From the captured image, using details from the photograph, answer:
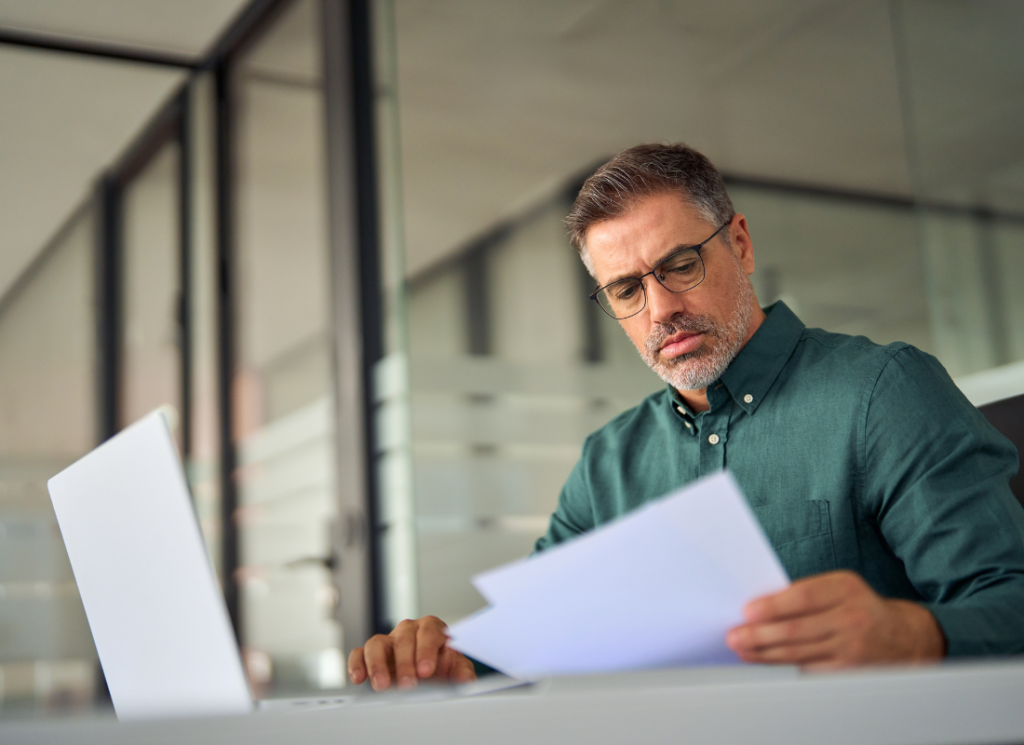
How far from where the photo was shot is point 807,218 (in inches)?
65.3

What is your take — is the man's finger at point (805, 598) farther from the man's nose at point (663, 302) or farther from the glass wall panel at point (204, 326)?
the glass wall panel at point (204, 326)

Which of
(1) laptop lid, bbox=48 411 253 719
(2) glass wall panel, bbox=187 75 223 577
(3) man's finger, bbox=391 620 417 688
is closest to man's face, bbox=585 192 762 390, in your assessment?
(3) man's finger, bbox=391 620 417 688

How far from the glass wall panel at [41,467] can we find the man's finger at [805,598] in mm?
3007

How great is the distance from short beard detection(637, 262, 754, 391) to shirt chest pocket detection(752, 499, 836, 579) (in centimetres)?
19

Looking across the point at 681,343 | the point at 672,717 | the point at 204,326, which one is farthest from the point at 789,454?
the point at 204,326

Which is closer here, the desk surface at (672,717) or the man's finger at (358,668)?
the desk surface at (672,717)

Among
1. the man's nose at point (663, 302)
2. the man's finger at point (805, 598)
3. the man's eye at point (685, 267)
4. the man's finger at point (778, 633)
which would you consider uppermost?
the man's eye at point (685, 267)

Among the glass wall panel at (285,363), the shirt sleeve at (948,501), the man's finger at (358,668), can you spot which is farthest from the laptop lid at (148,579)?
the glass wall panel at (285,363)

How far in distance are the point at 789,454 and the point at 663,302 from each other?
245 millimetres

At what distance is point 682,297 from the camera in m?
1.24

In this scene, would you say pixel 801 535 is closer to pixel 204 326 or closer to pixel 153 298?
pixel 204 326

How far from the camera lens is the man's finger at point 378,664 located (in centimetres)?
94

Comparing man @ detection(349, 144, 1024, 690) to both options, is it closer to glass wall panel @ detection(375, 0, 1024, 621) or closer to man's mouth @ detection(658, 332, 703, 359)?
man's mouth @ detection(658, 332, 703, 359)

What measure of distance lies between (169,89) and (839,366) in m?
3.36
